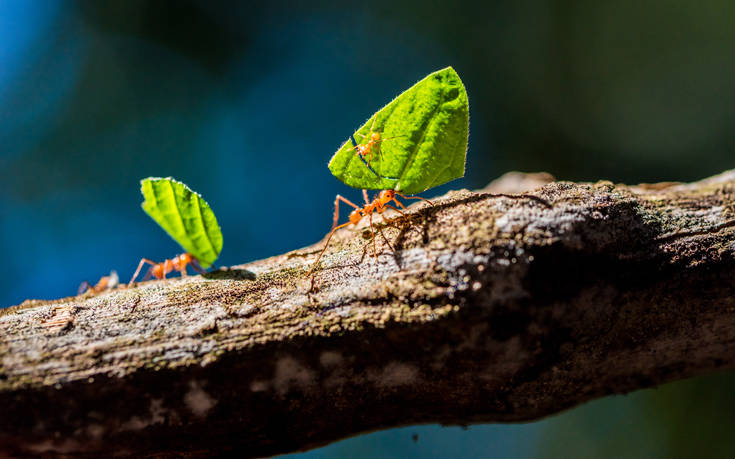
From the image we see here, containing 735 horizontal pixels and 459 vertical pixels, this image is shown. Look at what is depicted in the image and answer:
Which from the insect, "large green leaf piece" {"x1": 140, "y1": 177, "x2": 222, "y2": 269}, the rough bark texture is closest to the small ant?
the rough bark texture

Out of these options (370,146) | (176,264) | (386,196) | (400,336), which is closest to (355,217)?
(386,196)

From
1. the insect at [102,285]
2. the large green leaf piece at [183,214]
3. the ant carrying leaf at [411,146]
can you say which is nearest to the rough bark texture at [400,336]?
the ant carrying leaf at [411,146]

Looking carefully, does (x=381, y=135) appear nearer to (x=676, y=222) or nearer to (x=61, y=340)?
(x=676, y=222)

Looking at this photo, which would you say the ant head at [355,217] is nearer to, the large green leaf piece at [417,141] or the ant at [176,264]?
the large green leaf piece at [417,141]

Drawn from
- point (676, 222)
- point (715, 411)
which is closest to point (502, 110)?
point (715, 411)

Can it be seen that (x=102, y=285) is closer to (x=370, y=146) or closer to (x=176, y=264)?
(x=176, y=264)

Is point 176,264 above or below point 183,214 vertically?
above

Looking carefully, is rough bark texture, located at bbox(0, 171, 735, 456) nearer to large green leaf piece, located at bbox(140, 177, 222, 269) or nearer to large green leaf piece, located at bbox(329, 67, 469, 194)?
large green leaf piece, located at bbox(329, 67, 469, 194)
